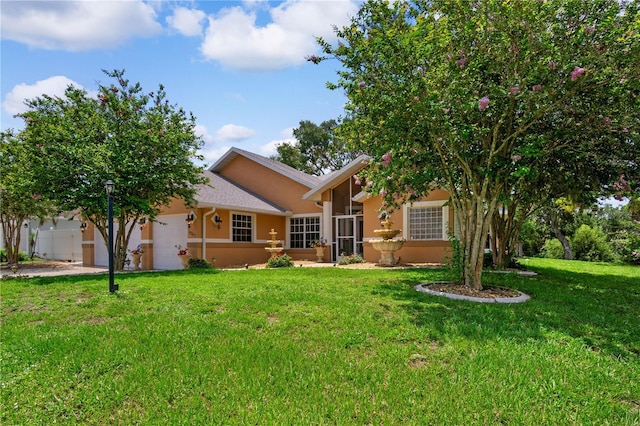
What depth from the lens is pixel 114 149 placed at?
12.3m

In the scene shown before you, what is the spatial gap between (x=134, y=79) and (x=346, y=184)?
9.99 m

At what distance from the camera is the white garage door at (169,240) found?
1630cm

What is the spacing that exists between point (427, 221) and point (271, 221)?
772 centimetres

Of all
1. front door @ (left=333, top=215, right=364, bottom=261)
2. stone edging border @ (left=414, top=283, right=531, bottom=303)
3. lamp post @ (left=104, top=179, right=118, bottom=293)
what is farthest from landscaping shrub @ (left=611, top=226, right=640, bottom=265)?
lamp post @ (left=104, top=179, right=118, bottom=293)

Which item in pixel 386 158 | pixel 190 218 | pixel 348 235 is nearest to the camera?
pixel 386 158

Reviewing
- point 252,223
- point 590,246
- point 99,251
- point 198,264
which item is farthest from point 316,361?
point 590,246

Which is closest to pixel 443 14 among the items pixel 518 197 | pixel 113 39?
pixel 518 197

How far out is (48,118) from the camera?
12.7 m

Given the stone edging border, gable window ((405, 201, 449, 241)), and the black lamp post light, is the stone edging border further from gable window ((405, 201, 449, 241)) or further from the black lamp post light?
the black lamp post light

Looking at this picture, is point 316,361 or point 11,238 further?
point 11,238

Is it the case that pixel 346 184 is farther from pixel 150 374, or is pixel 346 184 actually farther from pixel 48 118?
pixel 150 374

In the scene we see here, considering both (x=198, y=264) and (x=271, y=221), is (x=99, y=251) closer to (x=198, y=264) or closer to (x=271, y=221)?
(x=198, y=264)

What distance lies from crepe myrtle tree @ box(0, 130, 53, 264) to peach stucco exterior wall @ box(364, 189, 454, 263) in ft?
38.1

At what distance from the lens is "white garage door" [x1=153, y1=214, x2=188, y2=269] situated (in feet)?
53.5
